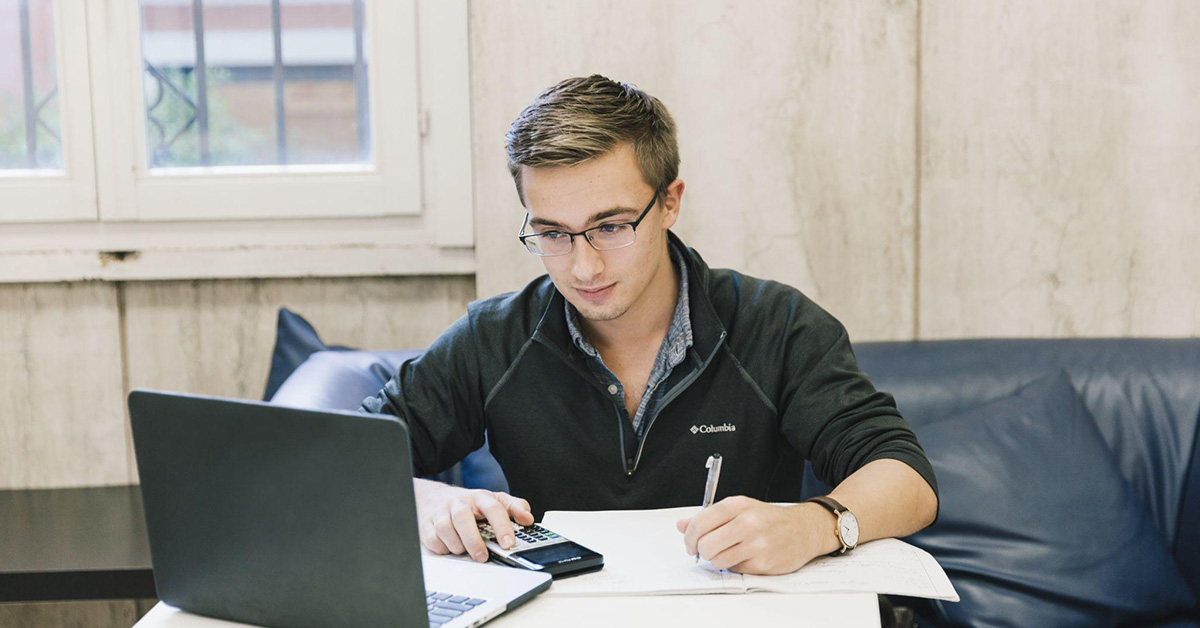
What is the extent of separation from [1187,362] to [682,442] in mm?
1195

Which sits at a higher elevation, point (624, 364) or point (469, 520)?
point (624, 364)

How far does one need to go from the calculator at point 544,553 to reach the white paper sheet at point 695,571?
0.05 feet

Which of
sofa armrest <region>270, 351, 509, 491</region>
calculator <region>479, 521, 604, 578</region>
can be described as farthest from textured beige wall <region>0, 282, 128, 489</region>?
calculator <region>479, 521, 604, 578</region>

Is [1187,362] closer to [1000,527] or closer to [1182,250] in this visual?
[1182,250]

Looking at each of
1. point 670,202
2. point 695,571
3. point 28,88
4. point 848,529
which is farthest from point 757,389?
point 28,88

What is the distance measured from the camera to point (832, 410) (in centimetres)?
162

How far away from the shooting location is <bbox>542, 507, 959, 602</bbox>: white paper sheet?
1165mm

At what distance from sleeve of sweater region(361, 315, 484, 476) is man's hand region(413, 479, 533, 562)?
36 centimetres

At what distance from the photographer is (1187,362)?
2.19 meters

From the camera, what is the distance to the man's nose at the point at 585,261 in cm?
159

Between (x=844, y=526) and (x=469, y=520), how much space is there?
460 millimetres

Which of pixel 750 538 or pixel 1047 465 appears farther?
pixel 1047 465

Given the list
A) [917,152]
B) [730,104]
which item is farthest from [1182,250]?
[730,104]

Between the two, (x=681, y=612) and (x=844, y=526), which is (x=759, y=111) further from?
(x=681, y=612)
